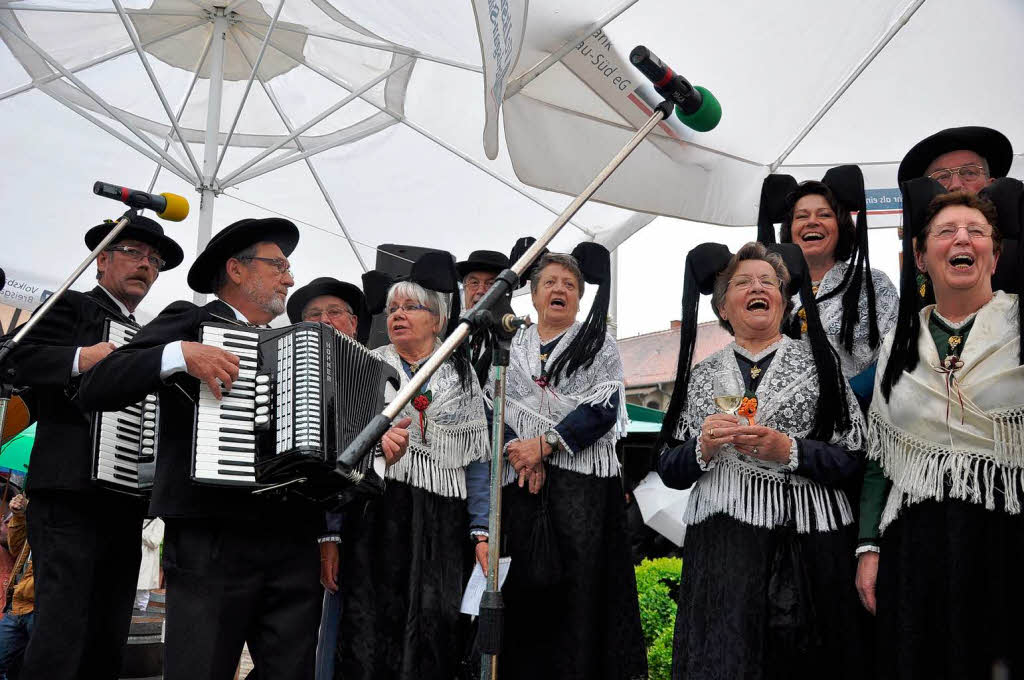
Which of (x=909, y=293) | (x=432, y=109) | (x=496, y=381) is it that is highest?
(x=432, y=109)

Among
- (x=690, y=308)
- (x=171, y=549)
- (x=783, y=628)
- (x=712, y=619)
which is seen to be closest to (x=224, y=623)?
(x=171, y=549)

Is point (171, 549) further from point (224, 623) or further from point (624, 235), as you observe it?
point (624, 235)

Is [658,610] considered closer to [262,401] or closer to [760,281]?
[760,281]

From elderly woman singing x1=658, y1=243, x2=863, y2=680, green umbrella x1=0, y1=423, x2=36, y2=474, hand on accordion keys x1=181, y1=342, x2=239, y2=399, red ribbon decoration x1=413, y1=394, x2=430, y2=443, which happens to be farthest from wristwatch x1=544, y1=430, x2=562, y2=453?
green umbrella x1=0, y1=423, x2=36, y2=474

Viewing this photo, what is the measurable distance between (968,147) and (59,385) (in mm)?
4271

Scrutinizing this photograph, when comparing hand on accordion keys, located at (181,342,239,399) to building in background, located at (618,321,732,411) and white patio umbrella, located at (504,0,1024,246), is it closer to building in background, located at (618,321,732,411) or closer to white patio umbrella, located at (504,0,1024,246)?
white patio umbrella, located at (504,0,1024,246)

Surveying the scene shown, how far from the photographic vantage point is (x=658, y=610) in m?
6.52

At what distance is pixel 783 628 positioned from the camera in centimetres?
304

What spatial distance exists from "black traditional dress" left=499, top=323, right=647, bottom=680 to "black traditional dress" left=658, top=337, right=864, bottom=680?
0.78 m

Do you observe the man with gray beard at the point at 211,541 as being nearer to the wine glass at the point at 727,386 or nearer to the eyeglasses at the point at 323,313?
the eyeglasses at the point at 323,313

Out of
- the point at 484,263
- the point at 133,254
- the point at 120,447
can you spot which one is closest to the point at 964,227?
the point at 484,263

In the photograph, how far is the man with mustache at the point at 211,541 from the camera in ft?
10.4

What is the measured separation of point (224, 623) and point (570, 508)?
164 centimetres

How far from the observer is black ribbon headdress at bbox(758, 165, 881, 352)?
12.7 ft
